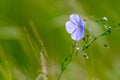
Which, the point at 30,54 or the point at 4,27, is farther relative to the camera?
the point at 4,27

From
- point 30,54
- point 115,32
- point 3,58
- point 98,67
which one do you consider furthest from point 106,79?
point 115,32

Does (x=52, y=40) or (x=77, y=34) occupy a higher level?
(x=77, y=34)

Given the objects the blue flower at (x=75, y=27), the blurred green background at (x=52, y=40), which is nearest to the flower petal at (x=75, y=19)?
the blue flower at (x=75, y=27)

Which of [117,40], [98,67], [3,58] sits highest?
[3,58]

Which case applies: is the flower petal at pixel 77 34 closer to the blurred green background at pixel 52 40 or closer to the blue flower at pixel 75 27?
the blue flower at pixel 75 27

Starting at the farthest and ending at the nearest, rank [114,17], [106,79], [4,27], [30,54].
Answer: [114,17], [4,27], [30,54], [106,79]

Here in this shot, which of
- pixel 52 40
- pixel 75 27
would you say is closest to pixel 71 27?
pixel 75 27

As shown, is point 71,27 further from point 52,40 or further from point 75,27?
point 52,40

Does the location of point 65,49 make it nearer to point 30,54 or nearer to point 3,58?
point 30,54

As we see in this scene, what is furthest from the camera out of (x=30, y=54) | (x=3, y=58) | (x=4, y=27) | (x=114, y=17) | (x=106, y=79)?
(x=114, y=17)
